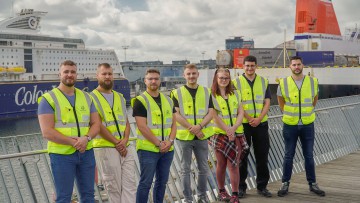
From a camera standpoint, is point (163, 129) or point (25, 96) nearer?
point (163, 129)

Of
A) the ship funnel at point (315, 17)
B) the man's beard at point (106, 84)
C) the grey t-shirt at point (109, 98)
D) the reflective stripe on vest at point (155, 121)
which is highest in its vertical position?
the ship funnel at point (315, 17)

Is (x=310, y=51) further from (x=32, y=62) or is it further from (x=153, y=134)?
(x=153, y=134)

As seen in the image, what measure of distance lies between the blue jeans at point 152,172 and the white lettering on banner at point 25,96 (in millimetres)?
40053

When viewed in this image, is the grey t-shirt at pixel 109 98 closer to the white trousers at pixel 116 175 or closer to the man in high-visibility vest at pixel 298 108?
the white trousers at pixel 116 175

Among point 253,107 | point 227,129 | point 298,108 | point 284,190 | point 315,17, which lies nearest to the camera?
point 227,129

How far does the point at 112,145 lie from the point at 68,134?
1.88 ft

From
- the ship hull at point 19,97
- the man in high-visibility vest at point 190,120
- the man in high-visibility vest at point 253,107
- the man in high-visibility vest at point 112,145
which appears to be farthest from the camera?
the ship hull at point 19,97

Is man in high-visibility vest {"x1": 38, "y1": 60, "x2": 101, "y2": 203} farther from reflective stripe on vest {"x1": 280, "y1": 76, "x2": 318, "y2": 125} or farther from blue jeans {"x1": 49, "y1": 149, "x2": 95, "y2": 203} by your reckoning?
reflective stripe on vest {"x1": 280, "y1": 76, "x2": 318, "y2": 125}

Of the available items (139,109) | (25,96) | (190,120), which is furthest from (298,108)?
(25,96)

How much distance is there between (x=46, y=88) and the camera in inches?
1781

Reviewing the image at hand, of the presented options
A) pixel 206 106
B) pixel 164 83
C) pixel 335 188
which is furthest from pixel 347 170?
pixel 164 83

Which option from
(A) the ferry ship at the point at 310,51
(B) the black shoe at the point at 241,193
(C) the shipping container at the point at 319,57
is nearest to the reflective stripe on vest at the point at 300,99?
(B) the black shoe at the point at 241,193

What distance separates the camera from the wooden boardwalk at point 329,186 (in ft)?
17.8

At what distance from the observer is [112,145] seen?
13.4 ft
